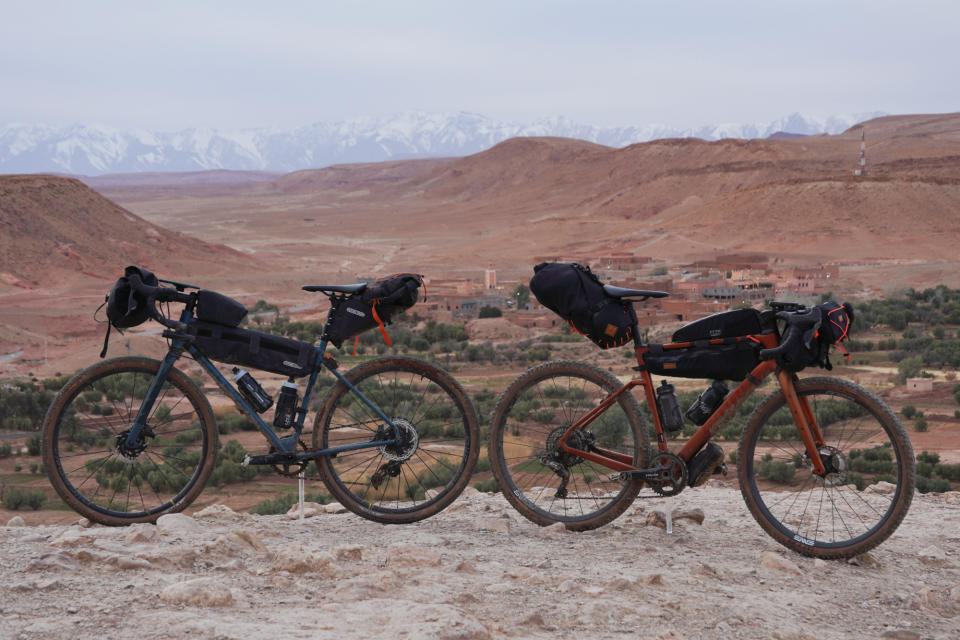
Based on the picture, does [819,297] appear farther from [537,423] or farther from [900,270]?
[537,423]

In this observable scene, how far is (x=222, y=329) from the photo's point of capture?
4.67 m

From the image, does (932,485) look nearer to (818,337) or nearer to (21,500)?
(818,337)

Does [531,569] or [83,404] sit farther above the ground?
[83,404]

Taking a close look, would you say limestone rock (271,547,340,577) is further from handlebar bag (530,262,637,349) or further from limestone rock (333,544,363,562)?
handlebar bag (530,262,637,349)

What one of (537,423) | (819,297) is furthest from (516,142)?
(537,423)

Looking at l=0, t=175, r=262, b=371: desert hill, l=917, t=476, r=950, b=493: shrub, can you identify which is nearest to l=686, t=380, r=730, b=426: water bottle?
l=917, t=476, r=950, b=493: shrub

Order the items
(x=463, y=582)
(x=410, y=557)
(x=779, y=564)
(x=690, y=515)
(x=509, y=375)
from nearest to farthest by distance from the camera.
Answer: (x=463, y=582), (x=410, y=557), (x=779, y=564), (x=690, y=515), (x=509, y=375)

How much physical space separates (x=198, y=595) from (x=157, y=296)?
5.68 feet

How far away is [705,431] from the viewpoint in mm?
4410

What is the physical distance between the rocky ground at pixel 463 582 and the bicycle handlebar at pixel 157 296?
98 centimetres

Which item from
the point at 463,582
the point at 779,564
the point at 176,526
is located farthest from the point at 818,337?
the point at 176,526

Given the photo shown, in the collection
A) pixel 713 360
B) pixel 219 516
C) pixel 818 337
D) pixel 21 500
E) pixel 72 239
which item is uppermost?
pixel 72 239

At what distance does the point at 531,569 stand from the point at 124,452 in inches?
87.5

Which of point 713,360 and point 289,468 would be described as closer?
point 713,360
